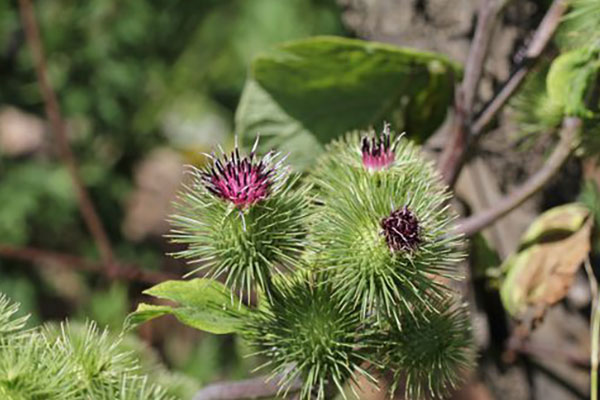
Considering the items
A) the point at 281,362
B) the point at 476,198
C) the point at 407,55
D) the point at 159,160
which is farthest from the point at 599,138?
the point at 159,160

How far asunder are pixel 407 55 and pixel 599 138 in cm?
33

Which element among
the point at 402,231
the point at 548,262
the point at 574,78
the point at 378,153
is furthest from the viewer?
the point at 548,262

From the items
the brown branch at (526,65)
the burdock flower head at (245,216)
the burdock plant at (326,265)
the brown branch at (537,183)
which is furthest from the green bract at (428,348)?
the brown branch at (526,65)

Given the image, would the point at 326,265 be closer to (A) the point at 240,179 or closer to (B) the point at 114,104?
(A) the point at 240,179

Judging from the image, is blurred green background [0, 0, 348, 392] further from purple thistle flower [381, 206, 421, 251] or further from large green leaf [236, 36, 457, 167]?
purple thistle flower [381, 206, 421, 251]

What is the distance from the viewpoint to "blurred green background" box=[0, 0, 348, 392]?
376 cm

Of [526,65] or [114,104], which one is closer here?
[526,65]

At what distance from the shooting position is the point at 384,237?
42.5 inches

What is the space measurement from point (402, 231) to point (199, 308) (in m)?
0.28

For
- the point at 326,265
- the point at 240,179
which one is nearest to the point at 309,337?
A: the point at 326,265

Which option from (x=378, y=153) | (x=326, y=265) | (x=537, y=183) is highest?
(x=537, y=183)

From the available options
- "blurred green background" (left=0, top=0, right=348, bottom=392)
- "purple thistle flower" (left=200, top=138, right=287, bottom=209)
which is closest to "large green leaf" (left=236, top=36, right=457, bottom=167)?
"purple thistle flower" (left=200, top=138, right=287, bottom=209)

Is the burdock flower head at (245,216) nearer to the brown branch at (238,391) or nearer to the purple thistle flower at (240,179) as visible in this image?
the purple thistle flower at (240,179)

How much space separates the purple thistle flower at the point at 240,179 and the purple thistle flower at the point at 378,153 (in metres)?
0.13
